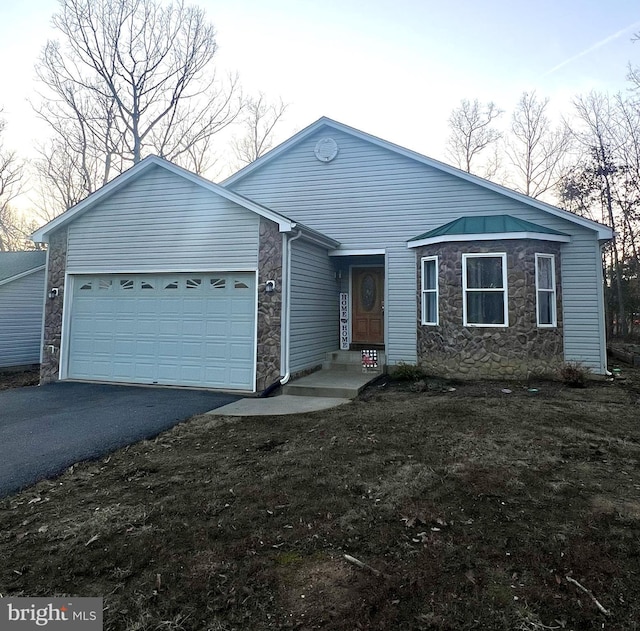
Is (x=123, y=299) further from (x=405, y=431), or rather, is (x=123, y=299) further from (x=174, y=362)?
(x=405, y=431)

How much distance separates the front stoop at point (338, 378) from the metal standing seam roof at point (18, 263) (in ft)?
33.4

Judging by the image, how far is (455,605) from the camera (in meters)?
2.09

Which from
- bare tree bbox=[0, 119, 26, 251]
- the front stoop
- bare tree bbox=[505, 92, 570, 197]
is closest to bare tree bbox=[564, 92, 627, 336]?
bare tree bbox=[505, 92, 570, 197]

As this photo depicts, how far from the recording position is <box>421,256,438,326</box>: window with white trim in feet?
31.2

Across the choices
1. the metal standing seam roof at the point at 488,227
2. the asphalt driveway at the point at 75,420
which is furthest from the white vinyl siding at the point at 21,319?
the metal standing seam roof at the point at 488,227

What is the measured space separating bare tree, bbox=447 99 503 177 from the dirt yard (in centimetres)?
2007

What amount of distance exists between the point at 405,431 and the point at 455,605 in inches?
127

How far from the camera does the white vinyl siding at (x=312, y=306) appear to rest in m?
8.65

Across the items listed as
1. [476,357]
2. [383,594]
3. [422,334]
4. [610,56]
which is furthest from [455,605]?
[610,56]

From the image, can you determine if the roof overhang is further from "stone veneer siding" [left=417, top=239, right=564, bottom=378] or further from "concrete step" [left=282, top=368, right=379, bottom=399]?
"concrete step" [left=282, top=368, right=379, bottom=399]

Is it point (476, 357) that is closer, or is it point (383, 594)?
point (383, 594)

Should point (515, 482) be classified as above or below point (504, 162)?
below

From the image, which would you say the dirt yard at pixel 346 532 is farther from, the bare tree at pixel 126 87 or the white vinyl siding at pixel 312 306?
the bare tree at pixel 126 87

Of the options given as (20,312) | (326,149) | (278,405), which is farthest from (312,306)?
(20,312)
